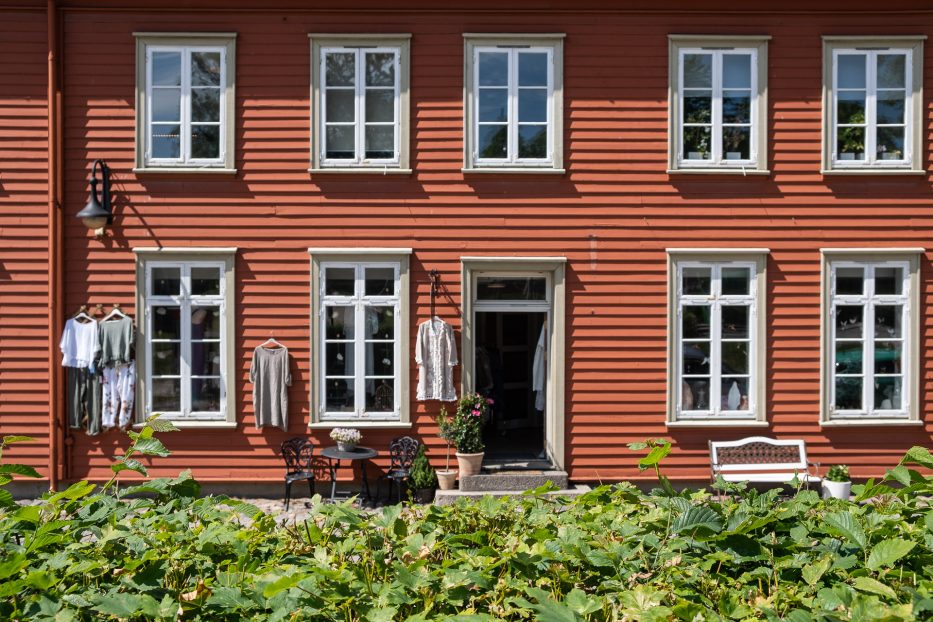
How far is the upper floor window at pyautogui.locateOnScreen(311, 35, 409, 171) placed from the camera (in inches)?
445

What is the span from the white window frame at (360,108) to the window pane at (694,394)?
15.4 ft

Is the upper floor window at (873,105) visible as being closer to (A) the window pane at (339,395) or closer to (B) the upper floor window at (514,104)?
(B) the upper floor window at (514,104)

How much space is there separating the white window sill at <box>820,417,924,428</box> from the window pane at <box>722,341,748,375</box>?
48.1 inches

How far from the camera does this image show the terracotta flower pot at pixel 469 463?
10.9 m

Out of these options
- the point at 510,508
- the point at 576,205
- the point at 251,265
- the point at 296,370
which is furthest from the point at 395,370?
the point at 510,508

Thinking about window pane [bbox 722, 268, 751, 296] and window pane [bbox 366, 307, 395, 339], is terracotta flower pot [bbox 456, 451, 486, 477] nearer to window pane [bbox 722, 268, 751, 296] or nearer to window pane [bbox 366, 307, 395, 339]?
window pane [bbox 366, 307, 395, 339]

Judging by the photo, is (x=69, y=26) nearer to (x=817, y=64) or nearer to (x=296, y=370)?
(x=296, y=370)

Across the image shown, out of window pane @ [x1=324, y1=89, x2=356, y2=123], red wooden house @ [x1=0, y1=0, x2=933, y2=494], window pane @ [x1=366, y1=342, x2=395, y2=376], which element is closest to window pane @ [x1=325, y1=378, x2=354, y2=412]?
red wooden house @ [x1=0, y1=0, x2=933, y2=494]

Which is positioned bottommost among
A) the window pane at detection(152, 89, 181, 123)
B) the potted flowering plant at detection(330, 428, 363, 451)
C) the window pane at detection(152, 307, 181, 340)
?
the potted flowering plant at detection(330, 428, 363, 451)

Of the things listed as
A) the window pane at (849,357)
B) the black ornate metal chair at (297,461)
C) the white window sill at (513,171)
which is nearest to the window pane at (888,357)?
the window pane at (849,357)

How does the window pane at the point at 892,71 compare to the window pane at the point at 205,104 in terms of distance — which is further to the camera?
the window pane at the point at 892,71

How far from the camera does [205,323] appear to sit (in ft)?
37.3

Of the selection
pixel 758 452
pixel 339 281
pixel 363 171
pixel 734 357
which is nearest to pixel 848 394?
pixel 758 452

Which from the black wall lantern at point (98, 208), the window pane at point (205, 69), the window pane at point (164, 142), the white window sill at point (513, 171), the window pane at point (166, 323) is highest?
the window pane at point (205, 69)
